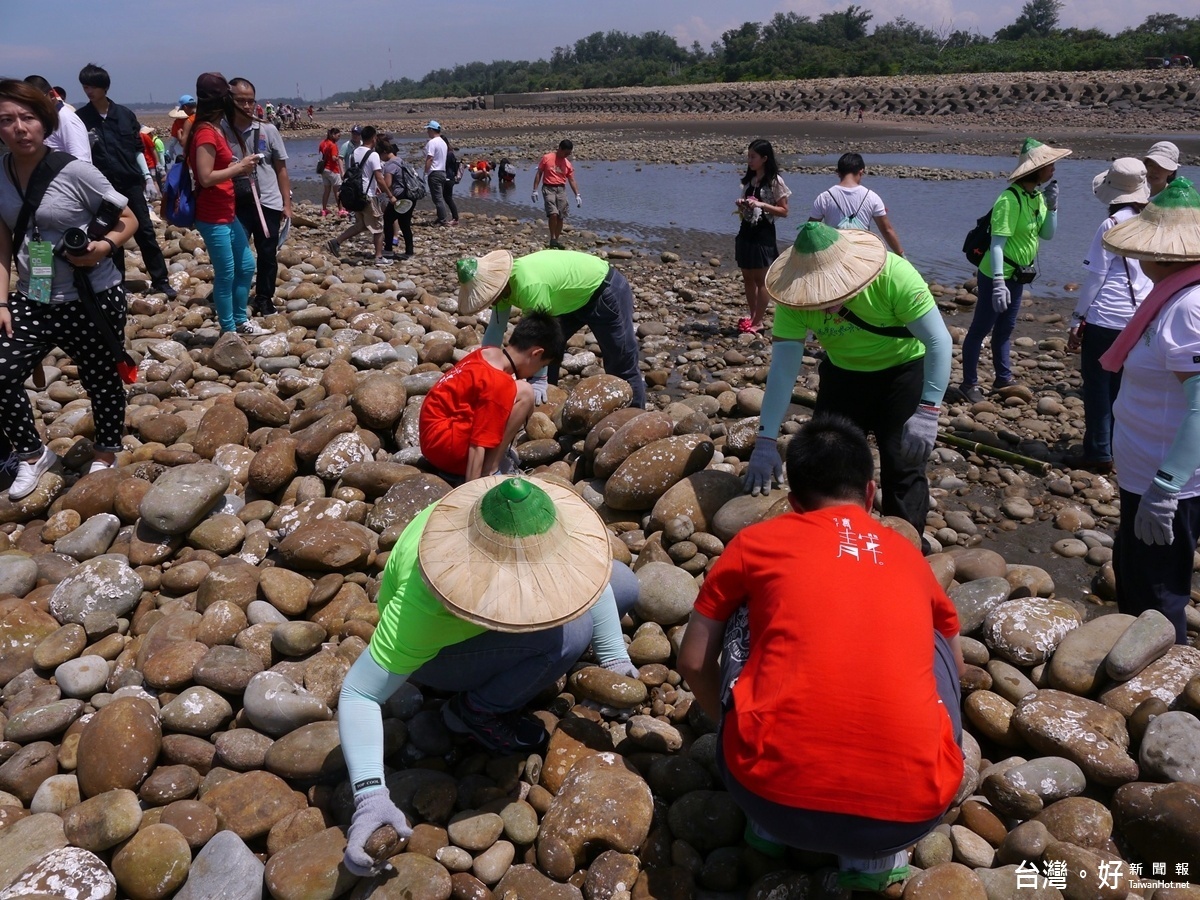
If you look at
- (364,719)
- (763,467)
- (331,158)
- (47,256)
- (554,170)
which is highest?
(331,158)

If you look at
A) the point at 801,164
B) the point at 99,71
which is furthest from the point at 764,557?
the point at 801,164

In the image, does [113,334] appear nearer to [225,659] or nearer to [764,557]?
[225,659]

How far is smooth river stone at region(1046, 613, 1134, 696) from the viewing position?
2.80 metres

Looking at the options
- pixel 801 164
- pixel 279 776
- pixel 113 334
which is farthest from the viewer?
pixel 801 164

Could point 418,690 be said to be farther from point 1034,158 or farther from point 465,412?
point 1034,158

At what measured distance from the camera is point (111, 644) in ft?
10.8

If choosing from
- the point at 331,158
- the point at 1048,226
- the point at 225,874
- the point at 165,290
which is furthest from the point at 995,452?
the point at 331,158

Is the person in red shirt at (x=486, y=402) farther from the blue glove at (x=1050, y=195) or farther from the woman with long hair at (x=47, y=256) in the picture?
the blue glove at (x=1050, y=195)

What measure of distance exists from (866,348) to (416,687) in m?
2.32

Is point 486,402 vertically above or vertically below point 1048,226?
below

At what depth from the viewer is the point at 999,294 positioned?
5.71 meters

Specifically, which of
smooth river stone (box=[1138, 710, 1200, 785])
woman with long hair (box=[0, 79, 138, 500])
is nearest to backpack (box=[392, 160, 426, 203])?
woman with long hair (box=[0, 79, 138, 500])

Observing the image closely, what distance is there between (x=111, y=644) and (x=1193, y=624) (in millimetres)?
4506

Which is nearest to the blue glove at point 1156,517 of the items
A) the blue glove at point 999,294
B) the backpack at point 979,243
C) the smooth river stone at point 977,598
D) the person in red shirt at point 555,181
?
the smooth river stone at point 977,598
